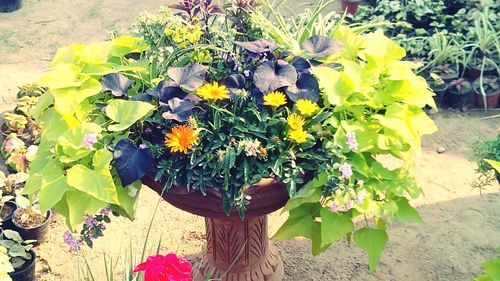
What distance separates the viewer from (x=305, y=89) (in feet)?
7.26

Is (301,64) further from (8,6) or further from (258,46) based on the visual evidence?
(8,6)

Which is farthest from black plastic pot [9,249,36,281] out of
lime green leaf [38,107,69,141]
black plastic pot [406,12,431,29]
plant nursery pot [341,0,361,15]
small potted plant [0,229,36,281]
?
plant nursery pot [341,0,361,15]

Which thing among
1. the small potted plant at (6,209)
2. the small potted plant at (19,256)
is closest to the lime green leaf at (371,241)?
the small potted plant at (19,256)

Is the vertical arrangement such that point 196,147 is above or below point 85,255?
above

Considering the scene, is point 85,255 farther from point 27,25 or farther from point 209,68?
point 27,25

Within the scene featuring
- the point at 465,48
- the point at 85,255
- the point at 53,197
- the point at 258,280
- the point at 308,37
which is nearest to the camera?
the point at 53,197

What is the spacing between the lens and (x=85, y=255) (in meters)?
3.25

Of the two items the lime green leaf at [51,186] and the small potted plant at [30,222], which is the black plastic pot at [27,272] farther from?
the lime green leaf at [51,186]

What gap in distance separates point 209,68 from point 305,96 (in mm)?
380

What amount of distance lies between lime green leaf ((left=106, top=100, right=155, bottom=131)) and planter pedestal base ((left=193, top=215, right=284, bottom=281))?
2.22 ft

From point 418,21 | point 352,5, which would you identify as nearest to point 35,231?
point 418,21

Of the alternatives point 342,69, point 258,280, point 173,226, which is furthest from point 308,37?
point 173,226

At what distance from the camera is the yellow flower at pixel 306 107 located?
2.13 meters

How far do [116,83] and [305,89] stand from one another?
68 cm
